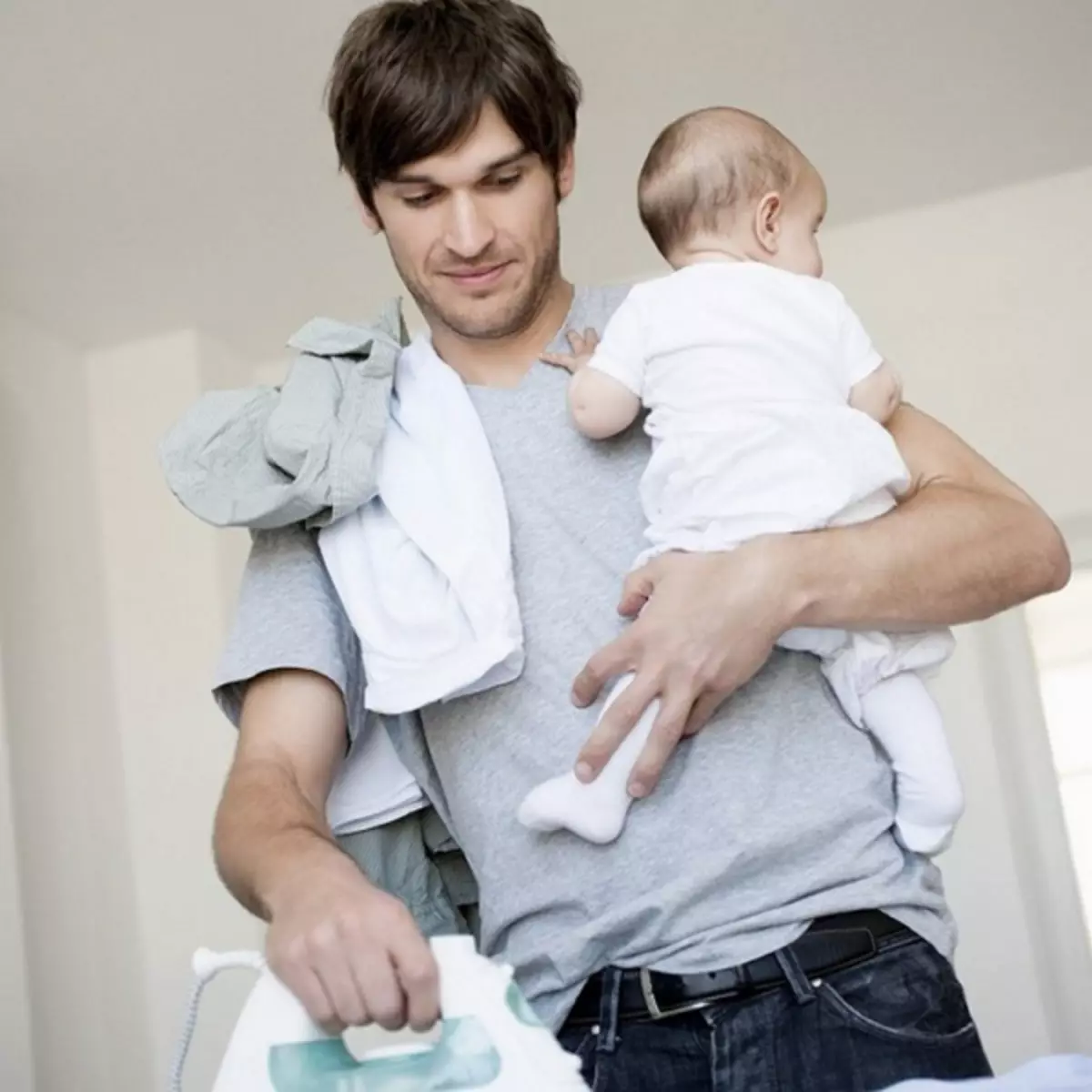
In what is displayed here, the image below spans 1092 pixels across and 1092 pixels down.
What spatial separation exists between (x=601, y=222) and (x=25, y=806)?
1.54 metres

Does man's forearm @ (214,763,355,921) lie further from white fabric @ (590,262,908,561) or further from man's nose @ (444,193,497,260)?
man's nose @ (444,193,497,260)

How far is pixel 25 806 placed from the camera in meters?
2.64

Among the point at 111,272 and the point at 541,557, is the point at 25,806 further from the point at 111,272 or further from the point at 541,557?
the point at 541,557

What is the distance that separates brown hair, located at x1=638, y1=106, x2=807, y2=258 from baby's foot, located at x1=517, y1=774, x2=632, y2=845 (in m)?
0.47

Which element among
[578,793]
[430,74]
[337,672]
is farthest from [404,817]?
[430,74]

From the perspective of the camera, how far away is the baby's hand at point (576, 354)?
1.22m

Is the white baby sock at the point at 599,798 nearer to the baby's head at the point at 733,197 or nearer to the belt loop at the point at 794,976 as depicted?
the belt loop at the point at 794,976

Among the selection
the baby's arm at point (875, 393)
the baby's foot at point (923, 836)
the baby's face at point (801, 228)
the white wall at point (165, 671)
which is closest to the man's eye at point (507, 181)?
the baby's face at point (801, 228)

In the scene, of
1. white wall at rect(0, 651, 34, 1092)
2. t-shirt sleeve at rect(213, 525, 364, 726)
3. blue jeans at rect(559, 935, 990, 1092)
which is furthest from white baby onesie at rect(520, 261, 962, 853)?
white wall at rect(0, 651, 34, 1092)

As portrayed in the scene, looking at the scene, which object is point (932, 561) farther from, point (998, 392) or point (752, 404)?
point (998, 392)

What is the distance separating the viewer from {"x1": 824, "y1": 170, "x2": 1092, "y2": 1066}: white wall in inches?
112

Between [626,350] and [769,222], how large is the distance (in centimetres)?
18

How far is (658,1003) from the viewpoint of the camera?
3.25 ft

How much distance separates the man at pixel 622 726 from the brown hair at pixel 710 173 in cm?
10
